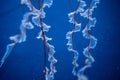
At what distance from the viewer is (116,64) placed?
2455 millimetres

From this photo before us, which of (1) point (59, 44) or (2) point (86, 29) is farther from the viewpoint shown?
(1) point (59, 44)

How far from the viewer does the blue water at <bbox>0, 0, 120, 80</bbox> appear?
2.02 m

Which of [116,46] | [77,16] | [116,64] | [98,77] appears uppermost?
[77,16]

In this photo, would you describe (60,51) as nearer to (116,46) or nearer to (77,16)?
(77,16)

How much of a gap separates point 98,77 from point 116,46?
0.49m

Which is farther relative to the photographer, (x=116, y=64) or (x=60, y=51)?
(x=116, y=64)

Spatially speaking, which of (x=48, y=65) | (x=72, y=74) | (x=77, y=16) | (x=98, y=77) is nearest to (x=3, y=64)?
(x=48, y=65)

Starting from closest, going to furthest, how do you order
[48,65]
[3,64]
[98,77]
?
[3,64] → [48,65] → [98,77]

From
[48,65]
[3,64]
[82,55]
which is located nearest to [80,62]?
[82,55]

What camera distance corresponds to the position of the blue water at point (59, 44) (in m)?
2.02

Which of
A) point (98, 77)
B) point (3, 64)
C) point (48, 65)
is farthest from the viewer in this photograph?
point (98, 77)

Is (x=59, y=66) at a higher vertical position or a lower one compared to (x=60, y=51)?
lower

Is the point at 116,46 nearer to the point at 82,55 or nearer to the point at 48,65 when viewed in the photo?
the point at 82,55

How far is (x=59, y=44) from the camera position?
2.20 meters
